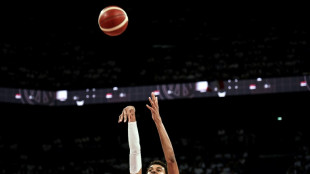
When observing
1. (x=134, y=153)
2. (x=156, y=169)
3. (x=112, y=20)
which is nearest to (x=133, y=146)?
(x=134, y=153)

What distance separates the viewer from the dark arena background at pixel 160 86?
15215 millimetres

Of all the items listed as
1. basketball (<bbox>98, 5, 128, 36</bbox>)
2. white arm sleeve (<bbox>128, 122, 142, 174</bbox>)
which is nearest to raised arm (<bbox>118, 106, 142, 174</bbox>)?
white arm sleeve (<bbox>128, 122, 142, 174</bbox>)

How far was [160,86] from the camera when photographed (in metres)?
15.8

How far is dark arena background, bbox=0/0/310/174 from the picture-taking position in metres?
15.2

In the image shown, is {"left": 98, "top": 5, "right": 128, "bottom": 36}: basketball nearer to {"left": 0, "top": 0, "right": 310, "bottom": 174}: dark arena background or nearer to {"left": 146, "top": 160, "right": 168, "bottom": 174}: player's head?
{"left": 146, "top": 160, "right": 168, "bottom": 174}: player's head

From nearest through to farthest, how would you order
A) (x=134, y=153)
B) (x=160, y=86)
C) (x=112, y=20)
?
1. (x=134, y=153)
2. (x=112, y=20)
3. (x=160, y=86)

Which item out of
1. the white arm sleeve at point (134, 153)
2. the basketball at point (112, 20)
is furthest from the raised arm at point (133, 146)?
the basketball at point (112, 20)

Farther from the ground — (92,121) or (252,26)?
(252,26)

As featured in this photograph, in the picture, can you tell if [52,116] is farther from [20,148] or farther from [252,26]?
[252,26]

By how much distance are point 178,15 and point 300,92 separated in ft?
→ 19.2

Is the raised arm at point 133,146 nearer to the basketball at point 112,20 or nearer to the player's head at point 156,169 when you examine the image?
the player's head at point 156,169

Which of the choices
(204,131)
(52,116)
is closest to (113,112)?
(52,116)

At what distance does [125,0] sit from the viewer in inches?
738

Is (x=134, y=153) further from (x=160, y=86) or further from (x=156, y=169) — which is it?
(x=160, y=86)
